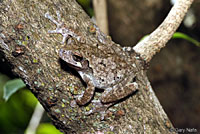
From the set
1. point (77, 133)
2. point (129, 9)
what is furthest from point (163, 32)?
point (129, 9)

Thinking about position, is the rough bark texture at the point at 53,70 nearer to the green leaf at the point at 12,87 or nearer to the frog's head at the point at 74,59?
the frog's head at the point at 74,59

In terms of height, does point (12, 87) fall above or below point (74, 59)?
below

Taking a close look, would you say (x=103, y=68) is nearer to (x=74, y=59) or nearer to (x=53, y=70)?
(x=74, y=59)

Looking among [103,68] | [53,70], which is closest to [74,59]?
[103,68]

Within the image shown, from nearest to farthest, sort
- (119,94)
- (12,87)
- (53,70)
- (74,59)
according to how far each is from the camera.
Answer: (53,70)
(119,94)
(74,59)
(12,87)

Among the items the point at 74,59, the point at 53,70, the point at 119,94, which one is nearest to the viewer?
the point at 53,70

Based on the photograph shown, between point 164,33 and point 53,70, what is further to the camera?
point 164,33
